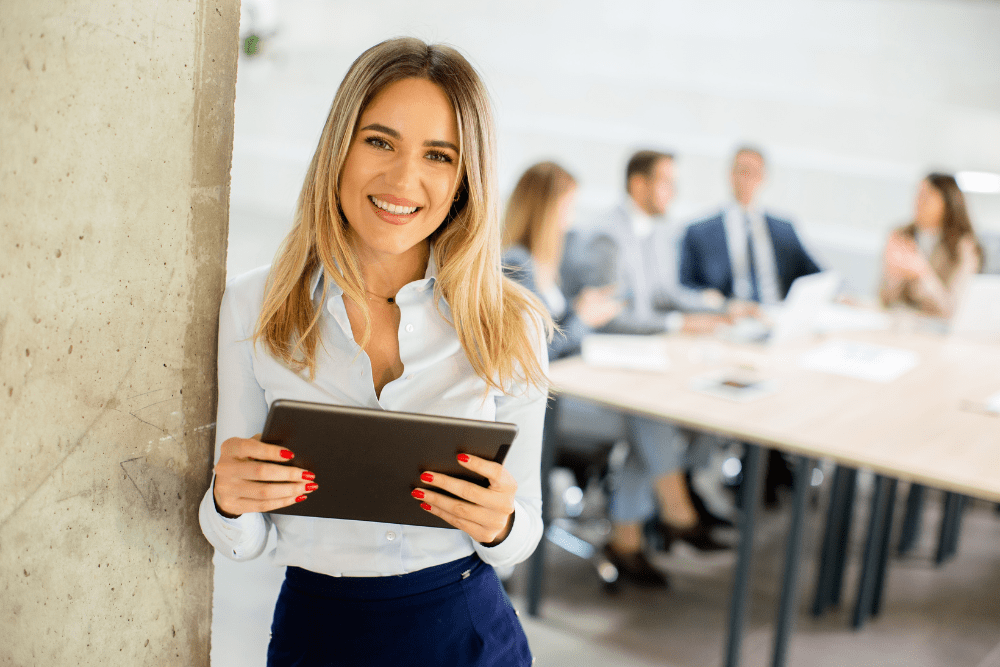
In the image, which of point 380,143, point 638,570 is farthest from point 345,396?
point 638,570

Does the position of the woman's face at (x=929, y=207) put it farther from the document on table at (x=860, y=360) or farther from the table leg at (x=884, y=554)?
the table leg at (x=884, y=554)

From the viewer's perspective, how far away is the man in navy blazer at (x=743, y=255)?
4703 mm

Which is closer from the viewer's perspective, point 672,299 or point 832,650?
point 832,650

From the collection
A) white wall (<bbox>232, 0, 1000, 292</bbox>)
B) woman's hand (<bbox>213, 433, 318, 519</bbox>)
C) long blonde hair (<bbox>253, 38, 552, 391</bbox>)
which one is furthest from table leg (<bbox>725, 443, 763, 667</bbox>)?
white wall (<bbox>232, 0, 1000, 292</bbox>)

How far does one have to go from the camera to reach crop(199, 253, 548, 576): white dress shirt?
4.07 feet

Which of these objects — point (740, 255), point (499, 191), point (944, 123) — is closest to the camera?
point (499, 191)

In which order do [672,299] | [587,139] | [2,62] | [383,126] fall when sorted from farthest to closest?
[587,139] → [672,299] → [383,126] → [2,62]

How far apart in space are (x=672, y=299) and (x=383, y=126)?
3.35 meters

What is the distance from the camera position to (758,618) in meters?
3.15

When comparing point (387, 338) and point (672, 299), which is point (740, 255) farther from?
point (387, 338)

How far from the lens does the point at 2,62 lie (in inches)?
37.5

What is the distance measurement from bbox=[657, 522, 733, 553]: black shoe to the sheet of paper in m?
0.75

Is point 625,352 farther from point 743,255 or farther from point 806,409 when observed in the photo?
point 743,255

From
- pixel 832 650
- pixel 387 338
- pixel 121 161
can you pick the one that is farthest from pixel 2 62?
pixel 832 650
